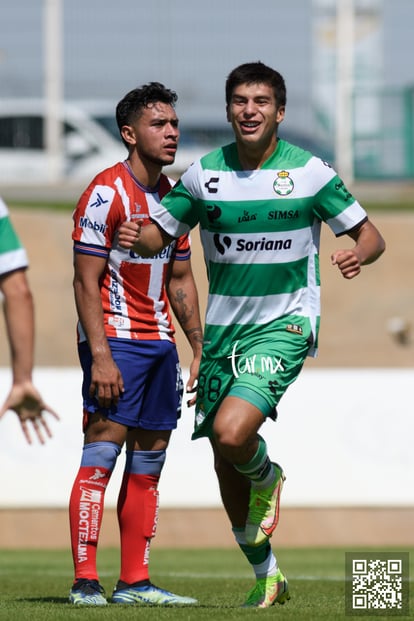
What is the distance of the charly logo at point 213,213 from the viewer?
22.9ft

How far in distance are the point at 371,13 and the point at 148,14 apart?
13.5ft

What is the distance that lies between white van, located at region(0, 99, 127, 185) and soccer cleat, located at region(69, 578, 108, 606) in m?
17.8

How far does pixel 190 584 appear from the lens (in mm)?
9039

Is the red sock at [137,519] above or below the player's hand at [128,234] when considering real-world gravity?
below

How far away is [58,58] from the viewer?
2409 cm

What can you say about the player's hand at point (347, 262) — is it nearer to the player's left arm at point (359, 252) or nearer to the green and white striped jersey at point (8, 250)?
the player's left arm at point (359, 252)

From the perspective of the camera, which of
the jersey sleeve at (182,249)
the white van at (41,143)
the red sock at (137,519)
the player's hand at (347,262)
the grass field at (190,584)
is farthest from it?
the white van at (41,143)

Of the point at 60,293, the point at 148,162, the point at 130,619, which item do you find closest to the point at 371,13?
the point at 60,293

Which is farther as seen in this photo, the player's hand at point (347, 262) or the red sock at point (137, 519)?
the red sock at point (137, 519)

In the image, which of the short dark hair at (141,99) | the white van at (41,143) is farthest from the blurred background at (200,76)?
the short dark hair at (141,99)

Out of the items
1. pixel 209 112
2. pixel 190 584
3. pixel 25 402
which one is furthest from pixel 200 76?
pixel 25 402

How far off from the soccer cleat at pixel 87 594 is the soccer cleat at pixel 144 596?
123 millimetres

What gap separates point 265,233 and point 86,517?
167cm

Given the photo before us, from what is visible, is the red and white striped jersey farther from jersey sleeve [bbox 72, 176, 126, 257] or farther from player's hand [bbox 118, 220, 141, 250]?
player's hand [bbox 118, 220, 141, 250]
